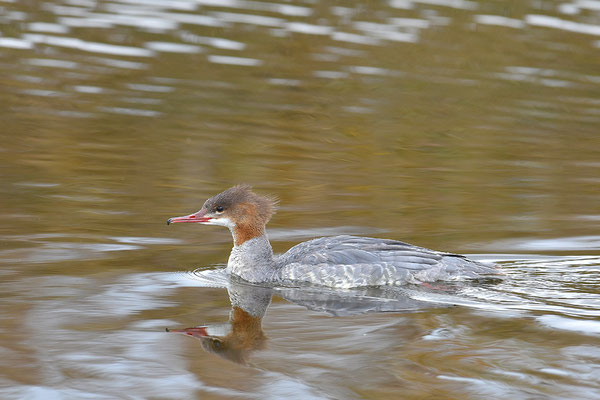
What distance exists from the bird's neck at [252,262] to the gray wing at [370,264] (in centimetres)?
20

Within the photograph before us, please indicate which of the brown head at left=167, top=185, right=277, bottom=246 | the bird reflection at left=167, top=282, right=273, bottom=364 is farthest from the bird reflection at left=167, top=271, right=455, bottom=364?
the brown head at left=167, top=185, right=277, bottom=246

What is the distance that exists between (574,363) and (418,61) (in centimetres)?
1157

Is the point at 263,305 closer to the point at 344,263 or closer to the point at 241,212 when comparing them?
the point at 344,263

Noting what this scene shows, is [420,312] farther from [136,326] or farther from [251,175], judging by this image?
[251,175]

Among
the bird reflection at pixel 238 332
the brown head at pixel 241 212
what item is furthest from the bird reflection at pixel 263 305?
the brown head at pixel 241 212

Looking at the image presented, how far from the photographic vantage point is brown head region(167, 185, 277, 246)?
8.95m

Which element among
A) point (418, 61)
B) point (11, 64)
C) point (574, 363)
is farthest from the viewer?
point (418, 61)

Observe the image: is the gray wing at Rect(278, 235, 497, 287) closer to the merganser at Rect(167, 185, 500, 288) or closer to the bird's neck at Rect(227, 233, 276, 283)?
the merganser at Rect(167, 185, 500, 288)

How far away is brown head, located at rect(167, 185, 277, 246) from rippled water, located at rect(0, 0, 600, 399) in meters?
Answer: 0.38

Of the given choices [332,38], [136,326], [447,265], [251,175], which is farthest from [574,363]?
[332,38]

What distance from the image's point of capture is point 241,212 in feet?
29.6

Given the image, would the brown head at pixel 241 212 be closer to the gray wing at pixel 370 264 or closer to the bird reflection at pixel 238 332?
the gray wing at pixel 370 264

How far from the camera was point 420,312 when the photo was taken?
301 inches

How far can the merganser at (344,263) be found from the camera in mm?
8422
